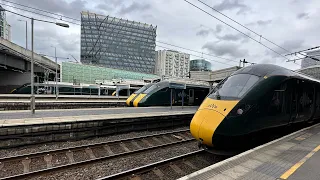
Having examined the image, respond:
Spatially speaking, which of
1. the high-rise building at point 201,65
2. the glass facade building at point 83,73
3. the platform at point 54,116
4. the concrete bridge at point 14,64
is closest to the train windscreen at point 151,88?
the platform at point 54,116

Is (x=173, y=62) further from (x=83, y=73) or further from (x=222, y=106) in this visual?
(x=222, y=106)

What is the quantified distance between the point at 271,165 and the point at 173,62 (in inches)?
3621

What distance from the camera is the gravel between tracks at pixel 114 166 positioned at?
20.1 feet

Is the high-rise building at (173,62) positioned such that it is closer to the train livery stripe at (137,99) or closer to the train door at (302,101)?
the train livery stripe at (137,99)

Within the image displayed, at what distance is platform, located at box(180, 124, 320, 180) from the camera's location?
4.50m

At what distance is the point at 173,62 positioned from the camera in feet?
315

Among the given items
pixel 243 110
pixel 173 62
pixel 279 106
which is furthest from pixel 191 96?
pixel 173 62

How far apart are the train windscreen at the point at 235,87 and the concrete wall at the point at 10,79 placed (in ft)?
171

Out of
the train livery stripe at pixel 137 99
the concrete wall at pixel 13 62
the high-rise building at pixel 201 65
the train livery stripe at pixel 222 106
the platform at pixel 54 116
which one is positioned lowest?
the platform at pixel 54 116

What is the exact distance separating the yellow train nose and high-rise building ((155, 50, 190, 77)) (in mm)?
86734

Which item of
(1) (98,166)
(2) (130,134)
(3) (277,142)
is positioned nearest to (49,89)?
(2) (130,134)

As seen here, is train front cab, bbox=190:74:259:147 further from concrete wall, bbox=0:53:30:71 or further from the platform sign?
concrete wall, bbox=0:53:30:71

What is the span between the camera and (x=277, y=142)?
7039 millimetres

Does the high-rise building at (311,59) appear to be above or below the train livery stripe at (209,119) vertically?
above
